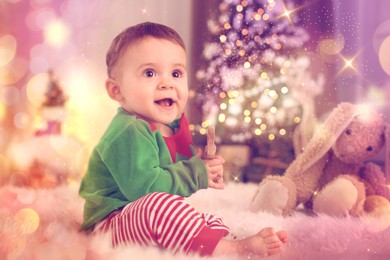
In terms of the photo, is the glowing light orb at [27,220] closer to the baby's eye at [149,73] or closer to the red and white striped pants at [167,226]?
the red and white striped pants at [167,226]

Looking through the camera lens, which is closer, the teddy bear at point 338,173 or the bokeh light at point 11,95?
the bokeh light at point 11,95

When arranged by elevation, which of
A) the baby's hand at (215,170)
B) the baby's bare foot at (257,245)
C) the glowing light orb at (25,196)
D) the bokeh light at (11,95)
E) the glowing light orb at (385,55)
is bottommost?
the baby's bare foot at (257,245)

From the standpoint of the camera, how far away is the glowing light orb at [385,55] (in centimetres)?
100

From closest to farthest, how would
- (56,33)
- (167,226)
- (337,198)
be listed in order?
1. (167,226)
2. (56,33)
3. (337,198)

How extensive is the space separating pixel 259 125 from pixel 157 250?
0.32 meters

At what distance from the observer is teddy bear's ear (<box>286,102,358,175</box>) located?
100 cm

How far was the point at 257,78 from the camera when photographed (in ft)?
3.09

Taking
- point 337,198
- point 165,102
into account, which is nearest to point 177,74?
point 165,102

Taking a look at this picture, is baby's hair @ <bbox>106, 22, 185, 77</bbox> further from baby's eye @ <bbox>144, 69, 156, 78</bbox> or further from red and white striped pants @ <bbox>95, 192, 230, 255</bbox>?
red and white striped pants @ <bbox>95, 192, 230, 255</bbox>

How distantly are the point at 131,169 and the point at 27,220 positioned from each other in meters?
0.21

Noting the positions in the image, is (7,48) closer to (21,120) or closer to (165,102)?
(21,120)

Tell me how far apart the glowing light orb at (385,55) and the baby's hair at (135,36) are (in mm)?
405

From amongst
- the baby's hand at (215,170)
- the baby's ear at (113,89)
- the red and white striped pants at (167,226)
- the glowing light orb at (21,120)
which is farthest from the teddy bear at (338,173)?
the glowing light orb at (21,120)

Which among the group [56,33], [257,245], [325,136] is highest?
[56,33]
